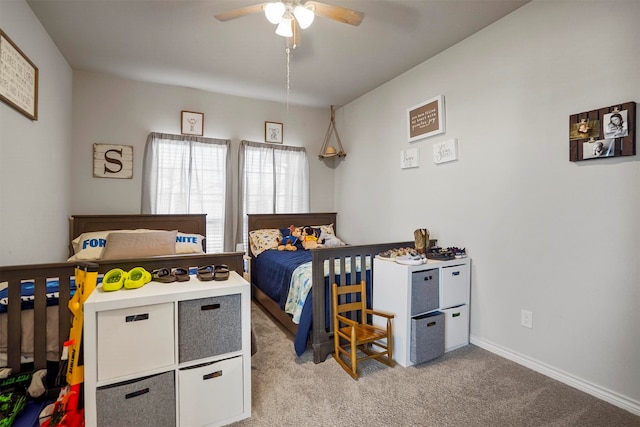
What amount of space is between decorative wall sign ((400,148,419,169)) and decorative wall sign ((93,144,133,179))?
3019mm

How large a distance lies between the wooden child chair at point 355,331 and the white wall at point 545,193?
0.87m

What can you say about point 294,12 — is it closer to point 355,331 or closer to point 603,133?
point 603,133

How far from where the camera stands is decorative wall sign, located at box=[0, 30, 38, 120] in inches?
72.5

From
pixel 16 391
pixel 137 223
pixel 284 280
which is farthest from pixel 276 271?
pixel 16 391

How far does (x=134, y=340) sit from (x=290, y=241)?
2407mm

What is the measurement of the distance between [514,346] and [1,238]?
3563 mm

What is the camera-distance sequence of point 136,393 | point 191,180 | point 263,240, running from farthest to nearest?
point 263,240 < point 191,180 < point 136,393

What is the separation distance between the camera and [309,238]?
12.7 ft

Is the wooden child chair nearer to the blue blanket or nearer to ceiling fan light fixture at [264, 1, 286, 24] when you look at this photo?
the blue blanket

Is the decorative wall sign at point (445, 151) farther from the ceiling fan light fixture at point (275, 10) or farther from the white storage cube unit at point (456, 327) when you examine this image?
the ceiling fan light fixture at point (275, 10)

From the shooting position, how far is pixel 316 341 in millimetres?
2275

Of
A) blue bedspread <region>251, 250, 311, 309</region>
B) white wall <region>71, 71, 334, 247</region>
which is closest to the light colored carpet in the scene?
blue bedspread <region>251, 250, 311, 309</region>

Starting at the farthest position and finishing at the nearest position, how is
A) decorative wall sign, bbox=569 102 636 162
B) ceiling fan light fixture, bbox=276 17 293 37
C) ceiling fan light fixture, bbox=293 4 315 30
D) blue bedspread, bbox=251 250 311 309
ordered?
1. blue bedspread, bbox=251 250 311 309
2. ceiling fan light fixture, bbox=276 17 293 37
3. ceiling fan light fixture, bbox=293 4 315 30
4. decorative wall sign, bbox=569 102 636 162

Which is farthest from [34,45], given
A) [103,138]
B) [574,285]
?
[574,285]
